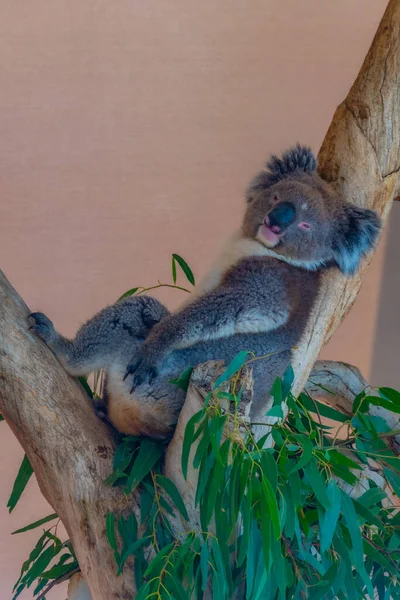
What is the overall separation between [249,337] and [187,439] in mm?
376

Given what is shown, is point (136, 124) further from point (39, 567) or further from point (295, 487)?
point (295, 487)

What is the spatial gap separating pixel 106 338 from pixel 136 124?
4.50ft

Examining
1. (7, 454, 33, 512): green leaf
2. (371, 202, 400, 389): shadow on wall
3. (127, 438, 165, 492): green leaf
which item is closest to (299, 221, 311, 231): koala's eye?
(127, 438, 165, 492): green leaf

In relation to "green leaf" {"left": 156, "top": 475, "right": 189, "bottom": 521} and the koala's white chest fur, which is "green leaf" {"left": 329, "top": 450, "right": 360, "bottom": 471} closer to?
"green leaf" {"left": 156, "top": 475, "right": 189, "bottom": 521}

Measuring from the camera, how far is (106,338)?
5.67ft

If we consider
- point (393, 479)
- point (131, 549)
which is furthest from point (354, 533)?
point (131, 549)

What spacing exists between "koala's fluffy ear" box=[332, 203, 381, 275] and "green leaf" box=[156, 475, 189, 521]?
66cm

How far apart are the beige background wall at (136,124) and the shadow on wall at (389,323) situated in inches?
23.2

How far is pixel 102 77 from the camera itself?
278 cm

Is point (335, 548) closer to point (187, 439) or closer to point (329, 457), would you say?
point (329, 457)

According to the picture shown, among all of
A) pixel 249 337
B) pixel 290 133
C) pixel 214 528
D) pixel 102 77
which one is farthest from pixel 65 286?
pixel 214 528

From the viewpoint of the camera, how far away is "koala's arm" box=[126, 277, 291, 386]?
64.2 inches

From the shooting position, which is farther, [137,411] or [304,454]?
[137,411]

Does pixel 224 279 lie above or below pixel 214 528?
above
